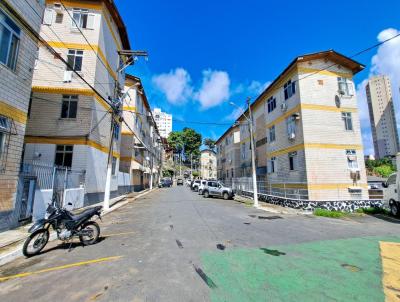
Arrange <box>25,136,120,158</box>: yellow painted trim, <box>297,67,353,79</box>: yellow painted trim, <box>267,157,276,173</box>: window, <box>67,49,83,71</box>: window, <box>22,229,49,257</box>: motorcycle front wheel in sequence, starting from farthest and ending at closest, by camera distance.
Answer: <box>267,157,276,173</box>: window < <box>297,67,353,79</box>: yellow painted trim < <box>67,49,83,71</box>: window < <box>25,136,120,158</box>: yellow painted trim < <box>22,229,49,257</box>: motorcycle front wheel

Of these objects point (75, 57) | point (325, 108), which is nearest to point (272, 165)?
point (325, 108)

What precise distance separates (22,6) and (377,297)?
14.3m

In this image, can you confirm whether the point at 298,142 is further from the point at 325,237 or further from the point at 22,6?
the point at 22,6

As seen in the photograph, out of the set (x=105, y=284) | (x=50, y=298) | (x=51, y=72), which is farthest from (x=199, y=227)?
(x=51, y=72)

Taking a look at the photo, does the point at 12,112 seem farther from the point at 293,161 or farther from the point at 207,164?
the point at 207,164

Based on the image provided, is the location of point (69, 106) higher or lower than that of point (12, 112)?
higher

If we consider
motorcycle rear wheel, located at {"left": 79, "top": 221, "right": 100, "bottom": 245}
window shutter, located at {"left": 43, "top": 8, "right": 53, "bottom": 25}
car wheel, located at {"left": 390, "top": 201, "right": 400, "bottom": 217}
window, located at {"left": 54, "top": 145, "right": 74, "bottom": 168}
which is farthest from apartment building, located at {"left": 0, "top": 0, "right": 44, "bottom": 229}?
car wheel, located at {"left": 390, "top": 201, "right": 400, "bottom": 217}

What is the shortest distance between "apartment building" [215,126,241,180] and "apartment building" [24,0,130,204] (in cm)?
2460

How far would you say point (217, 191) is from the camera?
83.4 ft

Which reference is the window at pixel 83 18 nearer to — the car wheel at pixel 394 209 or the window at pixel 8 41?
the window at pixel 8 41

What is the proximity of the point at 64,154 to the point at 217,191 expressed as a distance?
15.9m

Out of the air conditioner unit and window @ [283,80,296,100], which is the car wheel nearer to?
window @ [283,80,296,100]

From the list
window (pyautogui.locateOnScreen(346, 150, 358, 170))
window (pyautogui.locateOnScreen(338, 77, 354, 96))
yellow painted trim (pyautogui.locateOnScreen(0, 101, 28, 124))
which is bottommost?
window (pyautogui.locateOnScreen(346, 150, 358, 170))

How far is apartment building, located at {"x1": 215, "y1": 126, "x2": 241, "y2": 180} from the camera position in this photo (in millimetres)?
38656
